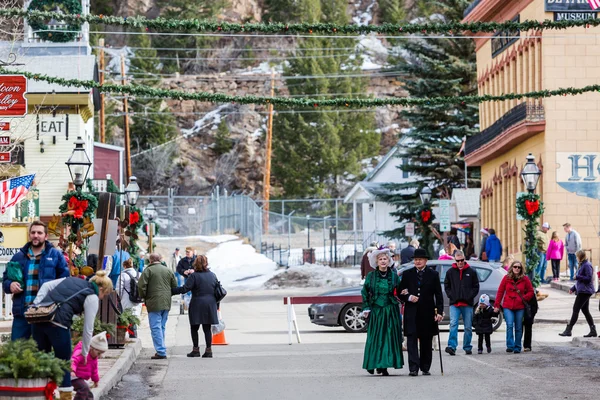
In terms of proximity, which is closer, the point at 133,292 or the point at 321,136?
the point at 133,292

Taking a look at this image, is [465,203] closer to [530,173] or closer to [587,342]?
[530,173]

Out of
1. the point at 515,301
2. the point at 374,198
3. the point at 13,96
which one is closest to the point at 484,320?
the point at 515,301

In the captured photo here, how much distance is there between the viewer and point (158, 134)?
94.7 m

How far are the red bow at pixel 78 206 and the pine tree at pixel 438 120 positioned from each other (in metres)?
32.8

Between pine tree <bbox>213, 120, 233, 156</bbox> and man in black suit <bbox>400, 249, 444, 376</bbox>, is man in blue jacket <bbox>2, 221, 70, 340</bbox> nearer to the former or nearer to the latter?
man in black suit <bbox>400, 249, 444, 376</bbox>

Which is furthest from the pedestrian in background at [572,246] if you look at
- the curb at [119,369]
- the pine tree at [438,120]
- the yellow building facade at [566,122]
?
the pine tree at [438,120]

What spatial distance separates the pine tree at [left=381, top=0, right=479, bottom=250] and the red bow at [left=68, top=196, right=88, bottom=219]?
3280 cm

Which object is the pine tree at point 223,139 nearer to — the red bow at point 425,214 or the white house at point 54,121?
the white house at point 54,121

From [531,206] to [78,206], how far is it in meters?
11.5

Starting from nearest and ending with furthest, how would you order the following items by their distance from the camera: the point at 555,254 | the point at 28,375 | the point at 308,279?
the point at 28,375 → the point at 555,254 → the point at 308,279

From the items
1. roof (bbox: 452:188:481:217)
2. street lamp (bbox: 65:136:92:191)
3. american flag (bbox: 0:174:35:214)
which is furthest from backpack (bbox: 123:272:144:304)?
roof (bbox: 452:188:481:217)

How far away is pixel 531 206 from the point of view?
3078 centimetres

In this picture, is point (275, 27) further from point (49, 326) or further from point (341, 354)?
point (49, 326)

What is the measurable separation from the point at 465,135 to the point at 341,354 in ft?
130
